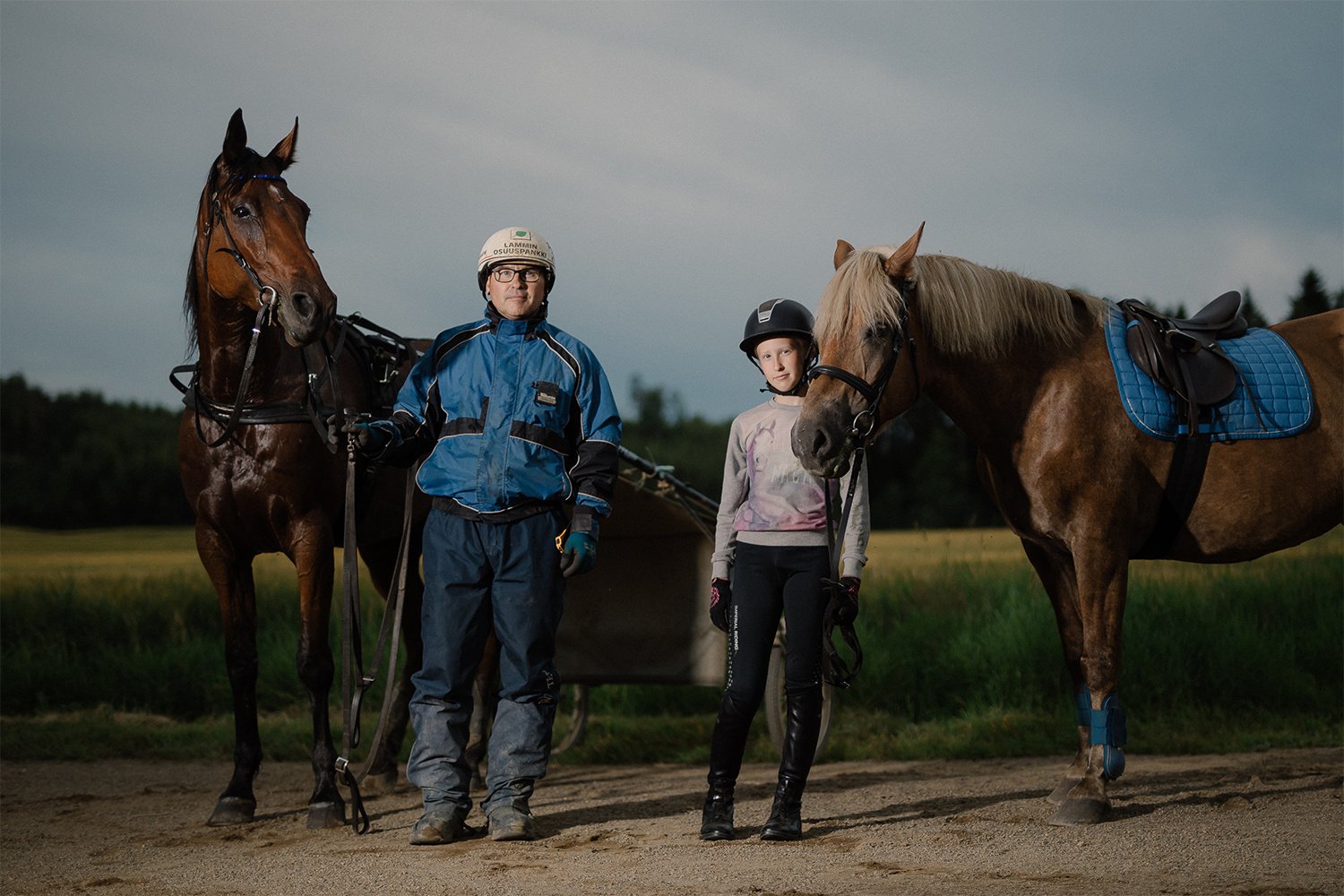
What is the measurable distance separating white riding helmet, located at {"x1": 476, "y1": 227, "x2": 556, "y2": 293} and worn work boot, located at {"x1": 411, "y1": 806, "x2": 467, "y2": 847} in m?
2.00

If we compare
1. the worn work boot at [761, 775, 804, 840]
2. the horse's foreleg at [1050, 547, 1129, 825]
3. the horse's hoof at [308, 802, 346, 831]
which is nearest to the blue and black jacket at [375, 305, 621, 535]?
the worn work boot at [761, 775, 804, 840]

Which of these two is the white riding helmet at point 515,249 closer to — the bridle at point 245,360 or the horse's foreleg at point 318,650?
the bridle at point 245,360

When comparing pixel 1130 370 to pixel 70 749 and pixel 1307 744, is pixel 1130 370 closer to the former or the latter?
pixel 1307 744

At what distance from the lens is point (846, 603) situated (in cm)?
419

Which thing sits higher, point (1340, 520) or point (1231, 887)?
point (1340, 520)

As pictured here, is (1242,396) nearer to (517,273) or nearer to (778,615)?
(778,615)

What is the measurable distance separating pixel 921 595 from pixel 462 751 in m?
5.08

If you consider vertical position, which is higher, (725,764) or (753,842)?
(725,764)

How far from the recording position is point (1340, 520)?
4.99m

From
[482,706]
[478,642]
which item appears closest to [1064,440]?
[478,642]

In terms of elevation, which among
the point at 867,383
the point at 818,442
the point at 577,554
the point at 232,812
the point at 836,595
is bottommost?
the point at 232,812

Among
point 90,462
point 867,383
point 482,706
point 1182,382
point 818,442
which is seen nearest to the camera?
point 818,442

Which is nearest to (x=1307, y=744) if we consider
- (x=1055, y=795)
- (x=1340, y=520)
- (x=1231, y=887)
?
(x=1340, y=520)

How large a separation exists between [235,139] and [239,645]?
2.06 m
